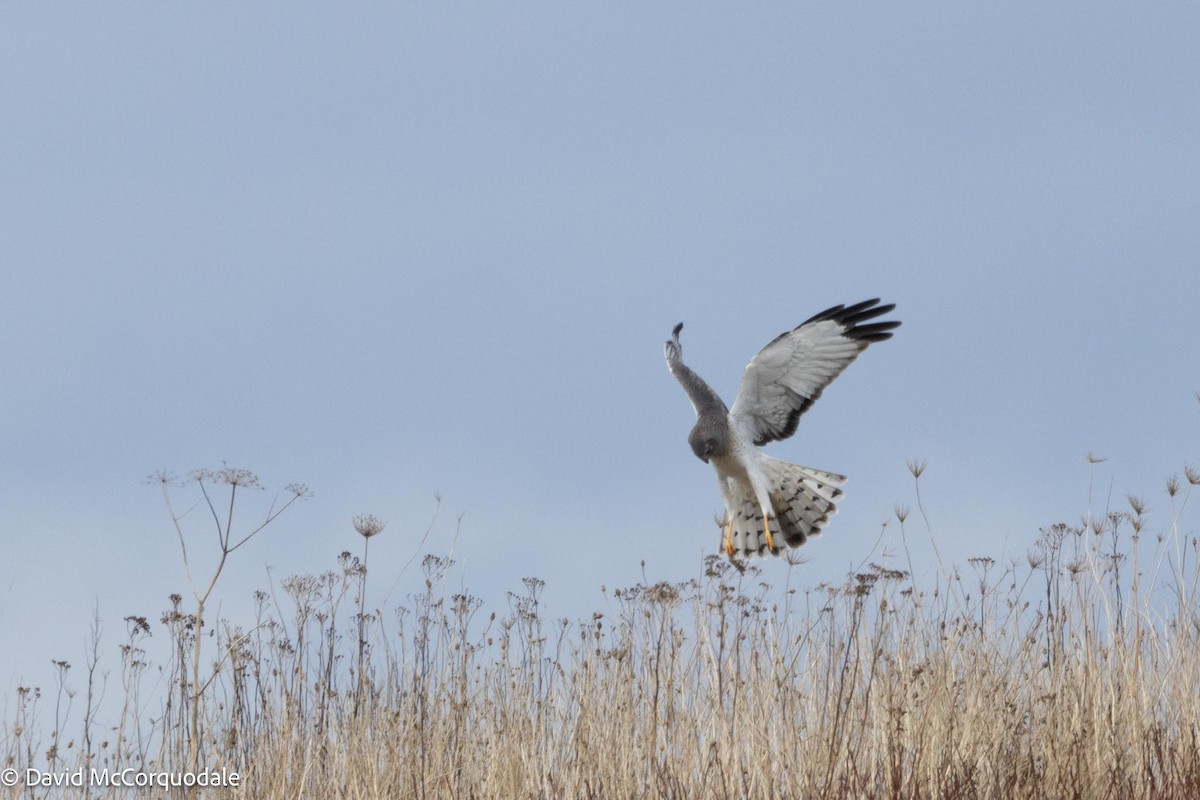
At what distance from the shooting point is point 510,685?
5.95 metres

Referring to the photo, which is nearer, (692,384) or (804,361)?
(804,361)

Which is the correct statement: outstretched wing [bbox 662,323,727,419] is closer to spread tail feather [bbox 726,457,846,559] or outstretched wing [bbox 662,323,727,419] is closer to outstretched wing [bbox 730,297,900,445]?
outstretched wing [bbox 730,297,900,445]

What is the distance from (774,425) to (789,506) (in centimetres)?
68

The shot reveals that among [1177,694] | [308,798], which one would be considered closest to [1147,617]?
[1177,694]

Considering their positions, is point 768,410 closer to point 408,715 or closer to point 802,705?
point 802,705

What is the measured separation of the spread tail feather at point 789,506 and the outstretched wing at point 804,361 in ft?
1.59

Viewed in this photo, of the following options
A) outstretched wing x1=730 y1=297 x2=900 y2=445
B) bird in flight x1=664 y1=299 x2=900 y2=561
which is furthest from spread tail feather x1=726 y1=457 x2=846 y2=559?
outstretched wing x1=730 y1=297 x2=900 y2=445

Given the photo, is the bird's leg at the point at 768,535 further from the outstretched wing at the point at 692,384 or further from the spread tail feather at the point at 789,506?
the outstretched wing at the point at 692,384

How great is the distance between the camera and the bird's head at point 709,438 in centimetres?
752

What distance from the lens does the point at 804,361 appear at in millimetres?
7613

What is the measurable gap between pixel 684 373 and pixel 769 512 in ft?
3.51

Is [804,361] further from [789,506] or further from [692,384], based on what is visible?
[789,506]

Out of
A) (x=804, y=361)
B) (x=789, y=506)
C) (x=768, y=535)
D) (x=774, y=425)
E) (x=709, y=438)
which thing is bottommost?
(x=768, y=535)

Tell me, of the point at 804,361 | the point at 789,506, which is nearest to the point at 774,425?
the point at 804,361
